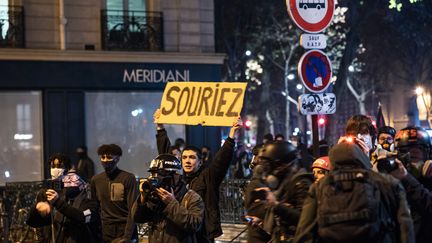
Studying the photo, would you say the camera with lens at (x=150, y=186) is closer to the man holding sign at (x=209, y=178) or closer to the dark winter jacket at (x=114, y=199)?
the man holding sign at (x=209, y=178)

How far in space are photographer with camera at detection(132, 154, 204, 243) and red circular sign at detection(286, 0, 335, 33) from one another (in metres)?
3.40

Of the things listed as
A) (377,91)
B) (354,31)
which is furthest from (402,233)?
(377,91)

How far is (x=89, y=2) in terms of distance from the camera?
19797 mm

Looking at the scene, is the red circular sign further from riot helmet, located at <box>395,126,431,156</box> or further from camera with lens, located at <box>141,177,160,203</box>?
camera with lens, located at <box>141,177,160,203</box>

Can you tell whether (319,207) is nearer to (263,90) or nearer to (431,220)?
(431,220)

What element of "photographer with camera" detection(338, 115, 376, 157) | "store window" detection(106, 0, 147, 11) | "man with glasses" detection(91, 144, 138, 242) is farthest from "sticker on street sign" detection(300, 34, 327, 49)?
"store window" detection(106, 0, 147, 11)

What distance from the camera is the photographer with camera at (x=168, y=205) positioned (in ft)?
19.7

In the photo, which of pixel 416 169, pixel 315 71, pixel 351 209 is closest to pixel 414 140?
pixel 416 169

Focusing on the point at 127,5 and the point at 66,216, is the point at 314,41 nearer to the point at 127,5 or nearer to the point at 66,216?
the point at 66,216

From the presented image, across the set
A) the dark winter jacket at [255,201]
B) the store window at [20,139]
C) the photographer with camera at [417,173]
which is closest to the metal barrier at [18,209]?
the store window at [20,139]

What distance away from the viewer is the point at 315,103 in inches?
354

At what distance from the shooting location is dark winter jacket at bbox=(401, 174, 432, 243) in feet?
18.5

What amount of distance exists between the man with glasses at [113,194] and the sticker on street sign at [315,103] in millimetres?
2230

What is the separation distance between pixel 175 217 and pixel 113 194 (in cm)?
237
